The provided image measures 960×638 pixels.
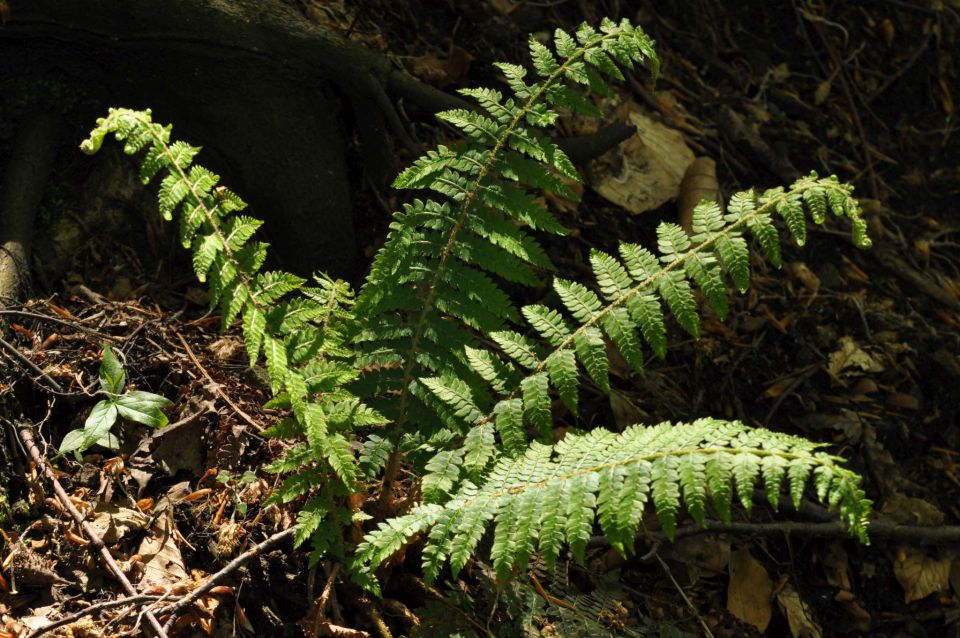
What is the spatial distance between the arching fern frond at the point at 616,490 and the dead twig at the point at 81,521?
0.61 meters

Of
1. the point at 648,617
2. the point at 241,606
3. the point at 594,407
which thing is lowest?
the point at 648,617

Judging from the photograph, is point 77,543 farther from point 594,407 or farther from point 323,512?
point 594,407

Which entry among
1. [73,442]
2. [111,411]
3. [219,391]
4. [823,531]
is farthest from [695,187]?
[73,442]

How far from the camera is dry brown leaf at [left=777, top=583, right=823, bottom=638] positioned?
138 inches

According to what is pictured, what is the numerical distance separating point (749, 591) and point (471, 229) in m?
1.95

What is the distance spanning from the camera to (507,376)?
2.79 meters

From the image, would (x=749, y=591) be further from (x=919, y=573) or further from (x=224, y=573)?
(x=224, y=573)

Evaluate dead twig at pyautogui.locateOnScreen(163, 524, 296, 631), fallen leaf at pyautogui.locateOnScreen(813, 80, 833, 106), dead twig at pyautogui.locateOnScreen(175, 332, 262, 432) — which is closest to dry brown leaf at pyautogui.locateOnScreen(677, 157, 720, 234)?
fallen leaf at pyautogui.locateOnScreen(813, 80, 833, 106)

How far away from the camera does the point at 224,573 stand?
2477 mm

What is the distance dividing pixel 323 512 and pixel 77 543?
2.46 feet

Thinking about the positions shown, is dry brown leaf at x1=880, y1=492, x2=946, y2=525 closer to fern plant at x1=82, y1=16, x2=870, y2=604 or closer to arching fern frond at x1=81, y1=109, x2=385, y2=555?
fern plant at x1=82, y1=16, x2=870, y2=604

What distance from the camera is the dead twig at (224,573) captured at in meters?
2.39

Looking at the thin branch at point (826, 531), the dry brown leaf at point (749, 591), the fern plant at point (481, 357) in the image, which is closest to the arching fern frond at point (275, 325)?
the fern plant at point (481, 357)

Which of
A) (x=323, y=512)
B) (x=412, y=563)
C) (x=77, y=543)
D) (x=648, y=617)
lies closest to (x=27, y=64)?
(x=77, y=543)
